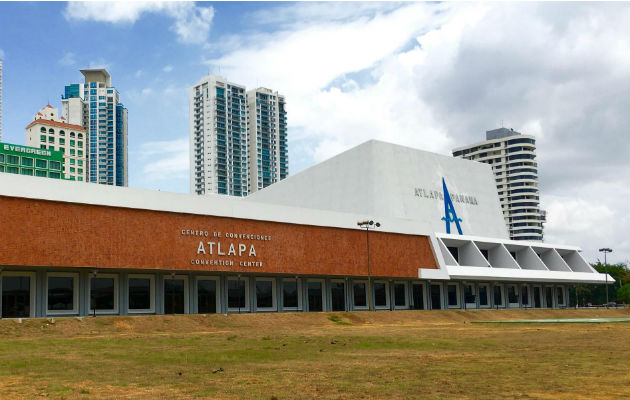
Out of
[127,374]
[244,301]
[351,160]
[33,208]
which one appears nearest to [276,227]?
[244,301]

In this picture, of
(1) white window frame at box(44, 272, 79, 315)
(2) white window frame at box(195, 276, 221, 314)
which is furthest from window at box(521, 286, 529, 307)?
(1) white window frame at box(44, 272, 79, 315)

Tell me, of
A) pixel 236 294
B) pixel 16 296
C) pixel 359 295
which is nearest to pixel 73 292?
pixel 16 296

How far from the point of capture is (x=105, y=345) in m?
25.9

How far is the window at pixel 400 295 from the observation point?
67938mm

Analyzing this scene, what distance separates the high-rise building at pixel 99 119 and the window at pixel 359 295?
448ft

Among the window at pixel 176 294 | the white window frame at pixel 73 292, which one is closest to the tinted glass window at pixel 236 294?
the window at pixel 176 294

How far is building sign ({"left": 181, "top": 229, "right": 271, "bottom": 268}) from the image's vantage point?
50062 mm

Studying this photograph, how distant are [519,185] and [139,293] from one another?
481ft

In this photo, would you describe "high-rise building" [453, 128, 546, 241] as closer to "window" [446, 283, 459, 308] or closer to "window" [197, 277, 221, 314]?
"window" [446, 283, 459, 308]

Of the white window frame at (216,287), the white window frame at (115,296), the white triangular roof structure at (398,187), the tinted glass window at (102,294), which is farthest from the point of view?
Answer: the white triangular roof structure at (398,187)

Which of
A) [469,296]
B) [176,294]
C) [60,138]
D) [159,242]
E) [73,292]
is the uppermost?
[60,138]

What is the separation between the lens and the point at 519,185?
7028 inches

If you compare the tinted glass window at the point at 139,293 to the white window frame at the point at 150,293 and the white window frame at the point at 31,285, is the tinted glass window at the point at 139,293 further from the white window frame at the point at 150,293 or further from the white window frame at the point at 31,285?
the white window frame at the point at 31,285

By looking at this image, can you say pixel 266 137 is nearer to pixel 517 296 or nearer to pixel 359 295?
pixel 517 296
